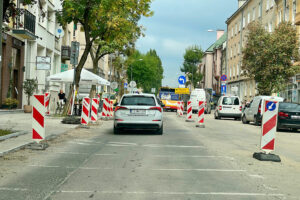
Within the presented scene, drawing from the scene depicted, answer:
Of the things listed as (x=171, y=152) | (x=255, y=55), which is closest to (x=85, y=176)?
(x=171, y=152)

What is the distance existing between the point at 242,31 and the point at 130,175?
56159 millimetres

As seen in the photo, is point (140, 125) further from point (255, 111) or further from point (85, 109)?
point (255, 111)

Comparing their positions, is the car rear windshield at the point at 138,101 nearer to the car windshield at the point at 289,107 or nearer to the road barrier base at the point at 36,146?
the road barrier base at the point at 36,146

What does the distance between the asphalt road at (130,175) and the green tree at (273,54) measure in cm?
2217

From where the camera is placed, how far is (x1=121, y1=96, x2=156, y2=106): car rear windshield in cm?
1599

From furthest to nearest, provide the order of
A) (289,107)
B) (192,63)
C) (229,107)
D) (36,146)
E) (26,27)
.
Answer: (192,63)
(229,107)
(26,27)
(289,107)
(36,146)

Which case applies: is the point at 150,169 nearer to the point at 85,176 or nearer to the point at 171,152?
the point at 85,176

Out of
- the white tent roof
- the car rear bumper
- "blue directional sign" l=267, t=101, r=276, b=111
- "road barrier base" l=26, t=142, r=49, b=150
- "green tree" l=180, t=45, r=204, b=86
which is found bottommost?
"road barrier base" l=26, t=142, r=49, b=150

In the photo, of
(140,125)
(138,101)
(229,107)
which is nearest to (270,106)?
(140,125)

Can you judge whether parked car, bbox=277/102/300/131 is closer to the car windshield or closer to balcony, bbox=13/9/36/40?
the car windshield

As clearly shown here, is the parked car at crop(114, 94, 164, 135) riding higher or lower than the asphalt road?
higher

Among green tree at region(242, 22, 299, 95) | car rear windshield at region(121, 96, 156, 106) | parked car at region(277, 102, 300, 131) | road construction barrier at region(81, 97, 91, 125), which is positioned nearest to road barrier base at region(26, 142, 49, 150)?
car rear windshield at region(121, 96, 156, 106)

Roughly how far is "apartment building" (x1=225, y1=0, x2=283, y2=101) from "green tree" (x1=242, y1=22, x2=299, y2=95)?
1239 centimetres

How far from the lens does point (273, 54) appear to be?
3184cm
